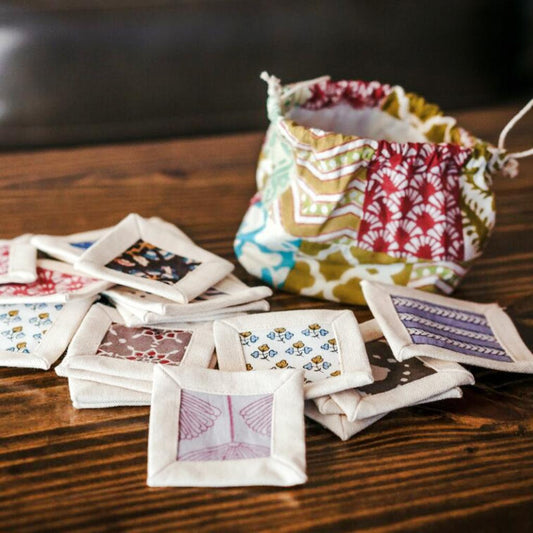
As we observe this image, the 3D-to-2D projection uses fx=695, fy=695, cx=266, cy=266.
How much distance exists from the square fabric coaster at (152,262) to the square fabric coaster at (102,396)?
134 millimetres

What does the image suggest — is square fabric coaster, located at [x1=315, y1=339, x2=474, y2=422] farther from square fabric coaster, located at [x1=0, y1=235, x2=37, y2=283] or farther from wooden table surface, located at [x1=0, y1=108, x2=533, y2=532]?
square fabric coaster, located at [x1=0, y1=235, x2=37, y2=283]

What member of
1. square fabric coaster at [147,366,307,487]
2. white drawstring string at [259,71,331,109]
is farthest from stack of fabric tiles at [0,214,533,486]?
white drawstring string at [259,71,331,109]

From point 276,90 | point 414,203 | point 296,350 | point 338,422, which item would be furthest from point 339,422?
point 276,90

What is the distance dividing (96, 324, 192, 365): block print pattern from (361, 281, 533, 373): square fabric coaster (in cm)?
22

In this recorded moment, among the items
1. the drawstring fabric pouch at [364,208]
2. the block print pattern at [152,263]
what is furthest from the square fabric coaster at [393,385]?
the block print pattern at [152,263]

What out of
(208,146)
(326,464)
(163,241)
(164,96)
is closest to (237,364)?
(326,464)

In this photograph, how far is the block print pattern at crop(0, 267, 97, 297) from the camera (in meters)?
0.83

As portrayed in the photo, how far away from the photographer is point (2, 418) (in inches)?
27.2

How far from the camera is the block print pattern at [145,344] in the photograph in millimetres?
742

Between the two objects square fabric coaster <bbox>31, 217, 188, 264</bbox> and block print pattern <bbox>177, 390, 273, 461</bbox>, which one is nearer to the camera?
block print pattern <bbox>177, 390, 273, 461</bbox>

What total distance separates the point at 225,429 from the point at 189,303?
0.65 feet

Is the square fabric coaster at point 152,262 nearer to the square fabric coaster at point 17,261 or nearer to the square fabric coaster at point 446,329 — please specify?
the square fabric coaster at point 17,261

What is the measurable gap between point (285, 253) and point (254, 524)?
1.30 ft

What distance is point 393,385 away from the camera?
2.38 ft
